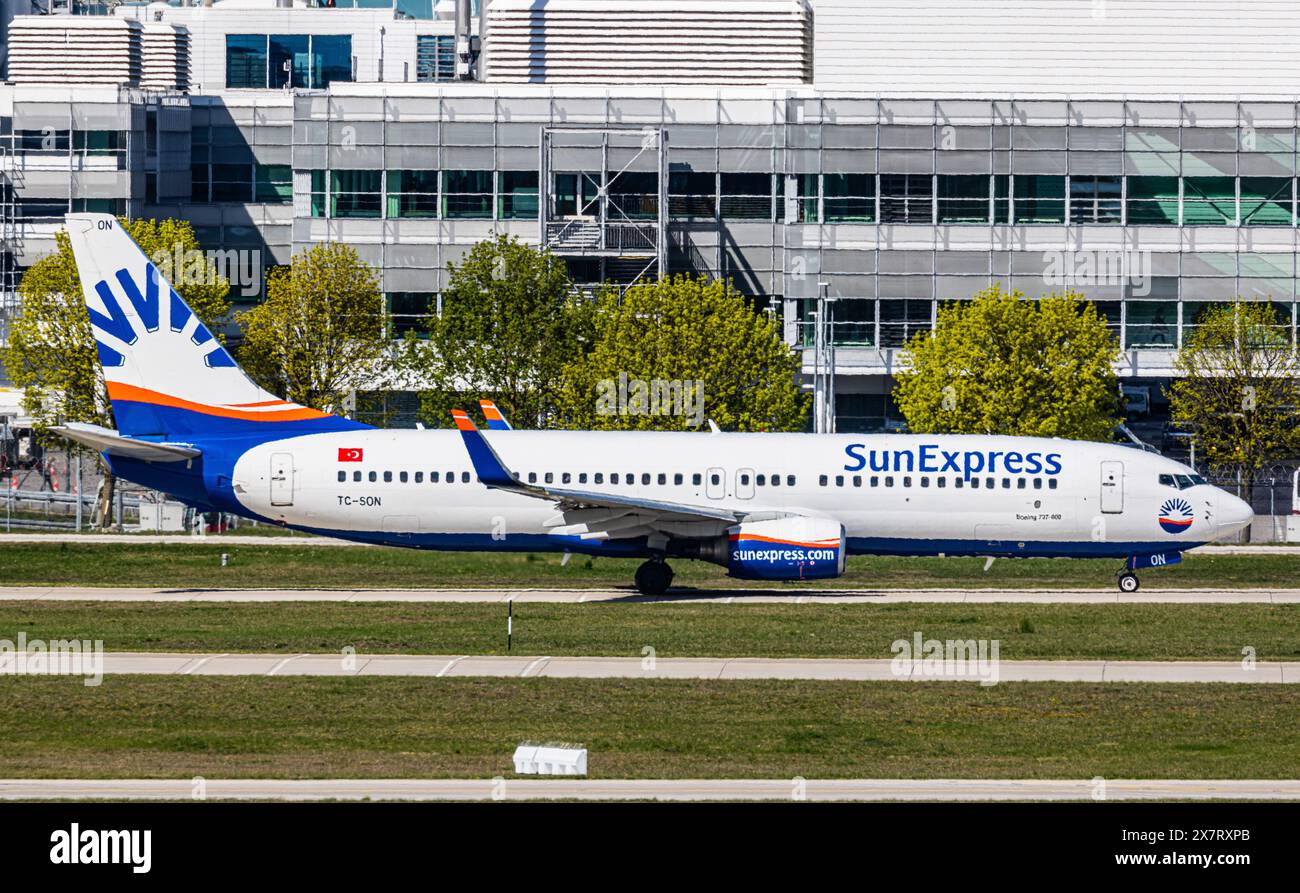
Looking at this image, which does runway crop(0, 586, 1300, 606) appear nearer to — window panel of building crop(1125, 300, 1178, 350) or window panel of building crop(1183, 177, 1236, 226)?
window panel of building crop(1125, 300, 1178, 350)

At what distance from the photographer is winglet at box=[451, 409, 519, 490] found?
151 feet

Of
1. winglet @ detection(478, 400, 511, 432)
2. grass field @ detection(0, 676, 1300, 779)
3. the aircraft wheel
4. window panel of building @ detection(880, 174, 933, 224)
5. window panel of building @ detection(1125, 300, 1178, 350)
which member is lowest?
grass field @ detection(0, 676, 1300, 779)

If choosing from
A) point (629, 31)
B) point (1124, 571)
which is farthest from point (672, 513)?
point (629, 31)

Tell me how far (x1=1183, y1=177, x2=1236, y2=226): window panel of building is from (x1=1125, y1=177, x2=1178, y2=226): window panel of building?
614 millimetres

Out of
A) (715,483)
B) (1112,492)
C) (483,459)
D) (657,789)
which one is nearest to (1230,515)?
(1112,492)

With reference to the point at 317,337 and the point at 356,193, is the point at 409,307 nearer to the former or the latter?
the point at 356,193

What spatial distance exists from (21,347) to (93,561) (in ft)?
68.1

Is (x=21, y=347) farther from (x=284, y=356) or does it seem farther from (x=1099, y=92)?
(x=1099, y=92)

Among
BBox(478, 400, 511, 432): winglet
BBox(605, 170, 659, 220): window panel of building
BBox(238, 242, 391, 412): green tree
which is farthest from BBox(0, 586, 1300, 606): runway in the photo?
BBox(605, 170, 659, 220): window panel of building

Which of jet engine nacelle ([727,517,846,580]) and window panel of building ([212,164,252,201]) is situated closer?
jet engine nacelle ([727,517,846,580])

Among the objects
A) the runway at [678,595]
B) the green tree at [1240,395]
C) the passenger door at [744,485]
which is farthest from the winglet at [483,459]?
the green tree at [1240,395]

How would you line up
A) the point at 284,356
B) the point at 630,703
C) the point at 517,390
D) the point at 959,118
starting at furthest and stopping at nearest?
1. the point at 959,118
2. the point at 284,356
3. the point at 517,390
4. the point at 630,703

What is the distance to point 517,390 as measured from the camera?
73.8m

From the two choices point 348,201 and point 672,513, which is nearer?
point 672,513
